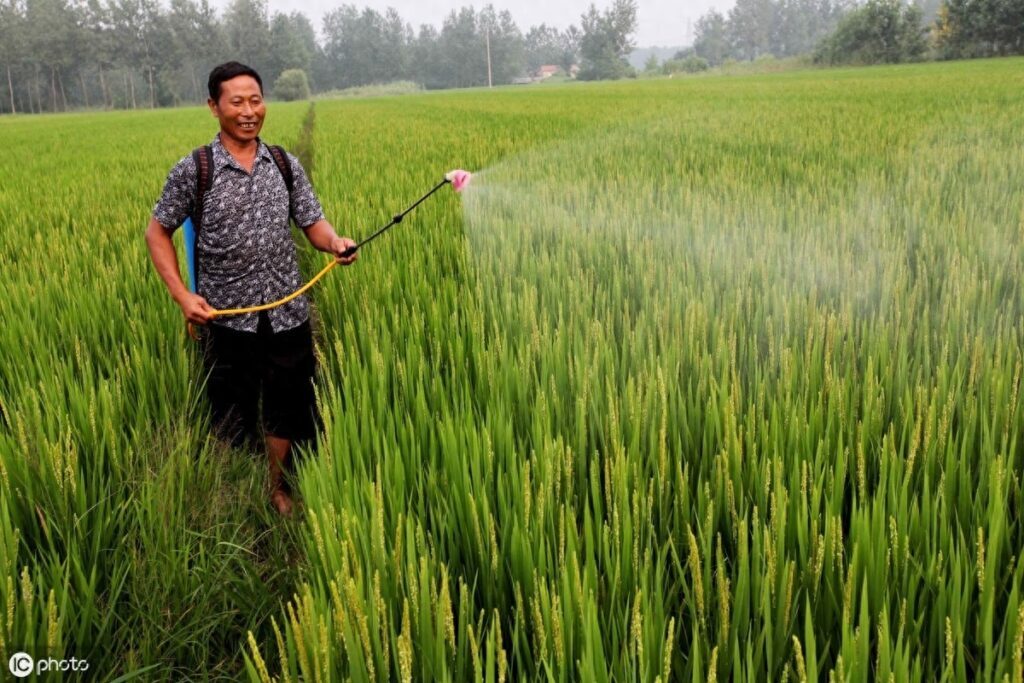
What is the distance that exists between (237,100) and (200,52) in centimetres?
7211

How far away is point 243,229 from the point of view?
224 cm

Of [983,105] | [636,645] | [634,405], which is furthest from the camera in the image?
[983,105]

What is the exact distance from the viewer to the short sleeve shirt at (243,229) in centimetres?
220

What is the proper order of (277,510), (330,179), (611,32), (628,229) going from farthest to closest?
(611,32) → (330,179) → (628,229) → (277,510)

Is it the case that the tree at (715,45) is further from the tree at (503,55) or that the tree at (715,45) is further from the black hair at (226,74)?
the black hair at (226,74)

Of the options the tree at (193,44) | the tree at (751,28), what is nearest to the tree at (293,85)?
the tree at (193,44)

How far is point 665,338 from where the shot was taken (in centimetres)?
212

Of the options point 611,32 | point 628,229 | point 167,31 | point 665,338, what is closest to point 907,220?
point 628,229

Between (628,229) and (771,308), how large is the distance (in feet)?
A: 3.82

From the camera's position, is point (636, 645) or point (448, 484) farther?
point (448, 484)

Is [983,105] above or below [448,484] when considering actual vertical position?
above

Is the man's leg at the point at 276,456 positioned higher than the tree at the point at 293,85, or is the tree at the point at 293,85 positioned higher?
the tree at the point at 293,85

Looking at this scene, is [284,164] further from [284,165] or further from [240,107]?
[240,107]

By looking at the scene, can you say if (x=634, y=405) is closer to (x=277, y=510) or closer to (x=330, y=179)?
(x=277, y=510)
